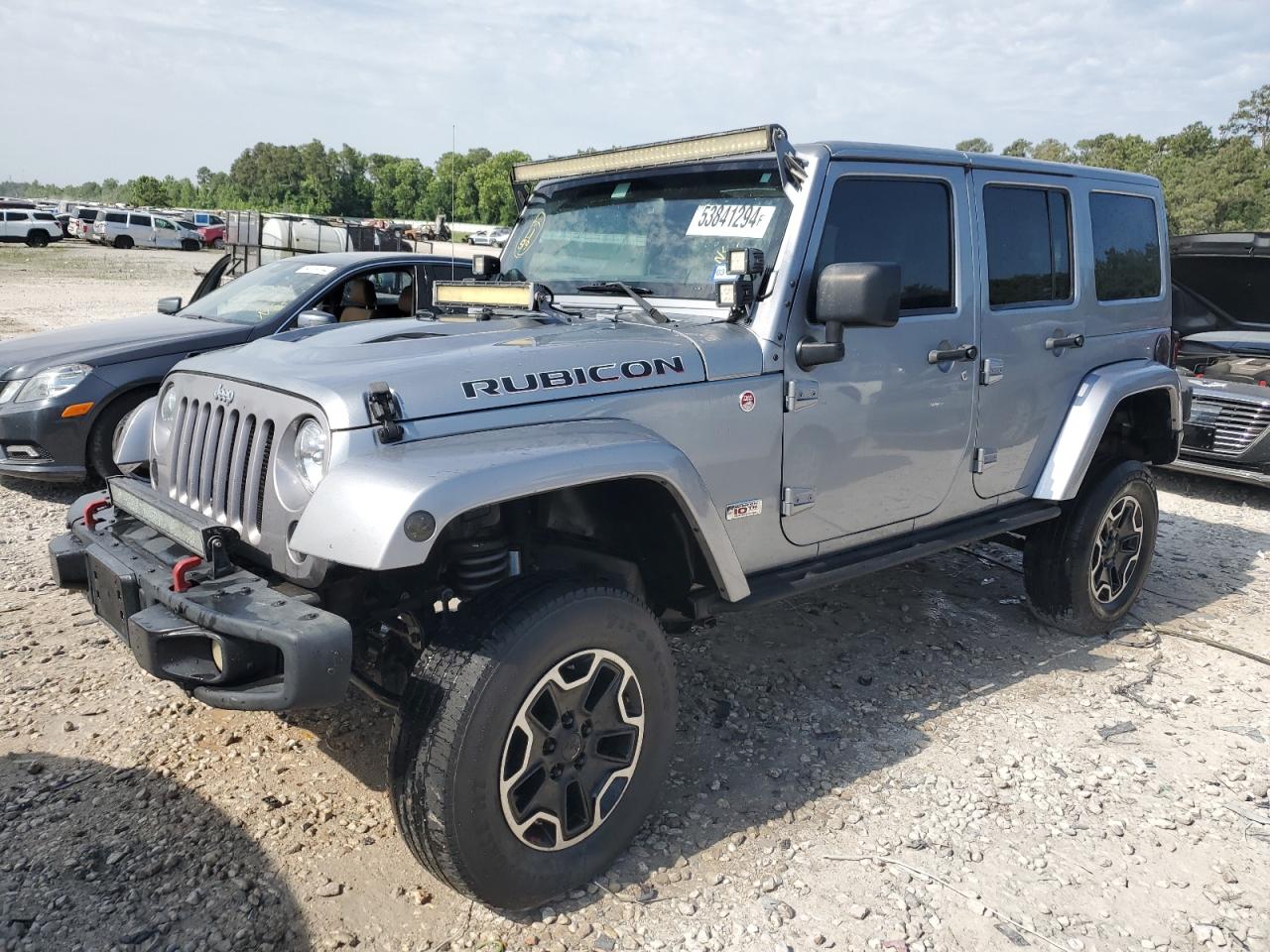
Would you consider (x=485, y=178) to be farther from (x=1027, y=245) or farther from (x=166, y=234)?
(x=1027, y=245)

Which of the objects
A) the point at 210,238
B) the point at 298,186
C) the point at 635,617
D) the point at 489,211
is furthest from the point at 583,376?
the point at 298,186

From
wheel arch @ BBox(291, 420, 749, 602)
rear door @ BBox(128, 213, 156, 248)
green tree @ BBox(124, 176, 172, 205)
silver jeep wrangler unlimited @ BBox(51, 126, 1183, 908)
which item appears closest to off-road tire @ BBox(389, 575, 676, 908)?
silver jeep wrangler unlimited @ BBox(51, 126, 1183, 908)

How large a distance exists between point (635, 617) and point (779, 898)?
2.99ft

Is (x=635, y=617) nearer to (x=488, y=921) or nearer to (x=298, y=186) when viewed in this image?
(x=488, y=921)

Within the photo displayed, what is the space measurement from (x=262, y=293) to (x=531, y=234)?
358 centimetres

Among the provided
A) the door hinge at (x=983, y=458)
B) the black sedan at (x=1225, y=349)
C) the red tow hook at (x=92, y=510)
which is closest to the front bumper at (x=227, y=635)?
the red tow hook at (x=92, y=510)

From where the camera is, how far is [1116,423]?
488 centimetres

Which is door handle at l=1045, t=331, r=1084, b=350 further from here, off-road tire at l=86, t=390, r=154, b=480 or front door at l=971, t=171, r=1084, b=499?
off-road tire at l=86, t=390, r=154, b=480

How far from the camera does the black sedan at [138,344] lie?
6.10m

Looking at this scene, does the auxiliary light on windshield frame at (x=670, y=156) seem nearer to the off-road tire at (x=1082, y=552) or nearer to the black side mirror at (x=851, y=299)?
the black side mirror at (x=851, y=299)

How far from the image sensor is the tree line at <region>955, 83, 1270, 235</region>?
2562cm

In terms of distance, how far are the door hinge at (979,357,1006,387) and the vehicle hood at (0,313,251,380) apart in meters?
4.83

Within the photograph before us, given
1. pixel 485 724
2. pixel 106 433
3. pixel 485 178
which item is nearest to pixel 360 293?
pixel 106 433

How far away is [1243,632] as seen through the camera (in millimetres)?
4996
